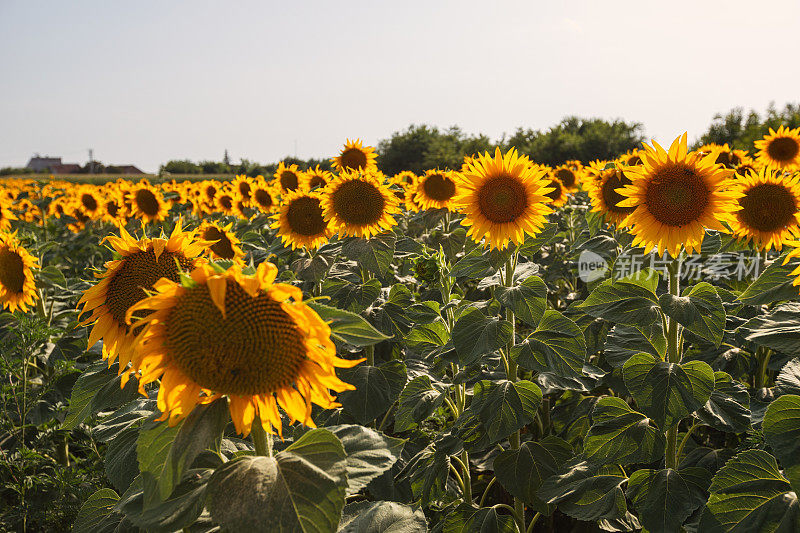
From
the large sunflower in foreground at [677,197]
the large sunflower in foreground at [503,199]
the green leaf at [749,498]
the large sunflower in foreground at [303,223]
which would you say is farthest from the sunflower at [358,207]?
the green leaf at [749,498]

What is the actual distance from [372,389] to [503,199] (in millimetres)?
1310

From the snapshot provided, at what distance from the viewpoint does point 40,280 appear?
403 cm

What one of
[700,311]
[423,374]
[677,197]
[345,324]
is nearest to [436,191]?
[423,374]

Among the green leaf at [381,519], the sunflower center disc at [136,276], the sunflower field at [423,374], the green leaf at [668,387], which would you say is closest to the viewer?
the sunflower field at [423,374]

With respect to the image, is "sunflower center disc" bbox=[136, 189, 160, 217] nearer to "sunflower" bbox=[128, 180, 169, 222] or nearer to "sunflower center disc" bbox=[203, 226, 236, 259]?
"sunflower" bbox=[128, 180, 169, 222]

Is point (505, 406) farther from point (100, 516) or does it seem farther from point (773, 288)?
point (100, 516)

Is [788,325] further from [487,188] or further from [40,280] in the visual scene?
[40,280]

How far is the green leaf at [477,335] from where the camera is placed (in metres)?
2.59

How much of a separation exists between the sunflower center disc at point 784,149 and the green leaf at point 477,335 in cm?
618

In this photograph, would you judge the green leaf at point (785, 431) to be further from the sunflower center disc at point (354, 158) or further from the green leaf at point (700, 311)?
the sunflower center disc at point (354, 158)

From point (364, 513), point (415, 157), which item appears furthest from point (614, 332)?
point (415, 157)

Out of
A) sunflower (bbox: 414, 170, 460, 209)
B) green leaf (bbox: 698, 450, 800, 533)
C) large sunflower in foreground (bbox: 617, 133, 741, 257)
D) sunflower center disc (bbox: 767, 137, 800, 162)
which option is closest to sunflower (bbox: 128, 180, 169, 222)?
sunflower (bbox: 414, 170, 460, 209)

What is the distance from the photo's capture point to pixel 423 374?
327 centimetres

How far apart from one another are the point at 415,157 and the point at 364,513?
110 ft
